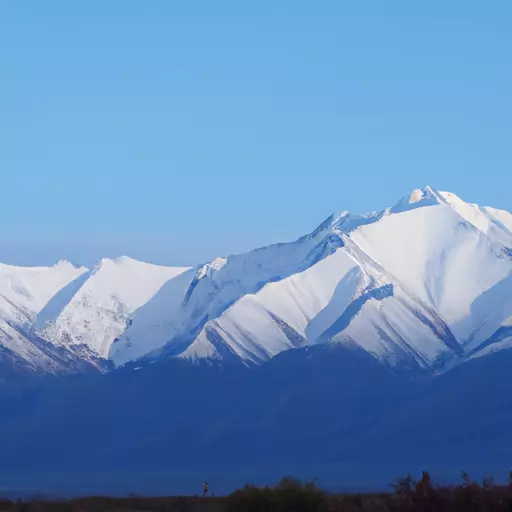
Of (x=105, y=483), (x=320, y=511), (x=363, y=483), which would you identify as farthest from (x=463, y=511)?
(x=105, y=483)

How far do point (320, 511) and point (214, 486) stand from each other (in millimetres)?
99189

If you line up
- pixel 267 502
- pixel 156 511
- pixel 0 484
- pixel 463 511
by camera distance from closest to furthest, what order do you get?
pixel 463 511 → pixel 267 502 → pixel 156 511 → pixel 0 484

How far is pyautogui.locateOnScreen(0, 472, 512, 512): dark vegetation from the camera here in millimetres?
68000

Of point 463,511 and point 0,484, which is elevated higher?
point 0,484

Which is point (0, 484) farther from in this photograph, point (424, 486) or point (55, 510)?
point (424, 486)

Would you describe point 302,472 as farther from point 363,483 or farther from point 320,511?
point 320,511

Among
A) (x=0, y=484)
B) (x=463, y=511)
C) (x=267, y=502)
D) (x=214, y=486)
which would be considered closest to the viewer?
(x=463, y=511)

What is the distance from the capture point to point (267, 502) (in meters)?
72.2

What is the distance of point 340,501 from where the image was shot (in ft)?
267

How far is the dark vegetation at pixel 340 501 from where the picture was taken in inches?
2677

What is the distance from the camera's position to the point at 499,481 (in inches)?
6796

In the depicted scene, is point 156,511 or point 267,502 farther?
point 156,511

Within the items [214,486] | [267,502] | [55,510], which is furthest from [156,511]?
[214,486]

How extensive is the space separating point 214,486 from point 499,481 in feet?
97.8
